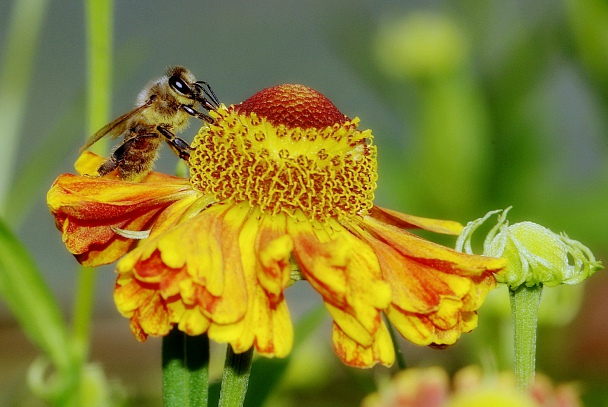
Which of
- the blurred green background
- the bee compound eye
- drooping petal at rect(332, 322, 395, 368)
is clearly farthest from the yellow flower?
the blurred green background

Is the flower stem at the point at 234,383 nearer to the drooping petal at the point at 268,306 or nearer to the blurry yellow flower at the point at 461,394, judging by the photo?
the drooping petal at the point at 268,306

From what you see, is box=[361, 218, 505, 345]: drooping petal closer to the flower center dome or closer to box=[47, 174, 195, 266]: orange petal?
the flower center dome

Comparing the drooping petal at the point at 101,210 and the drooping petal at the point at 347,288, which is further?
the drooping petal at the point at 101,210

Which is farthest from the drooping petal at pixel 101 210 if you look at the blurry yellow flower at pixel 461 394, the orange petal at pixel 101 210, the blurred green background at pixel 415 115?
Result: the blurred green background at pixel 415 115

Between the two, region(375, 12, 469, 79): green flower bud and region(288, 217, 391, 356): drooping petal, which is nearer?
region(288, 217, 391, 356): drooping petal

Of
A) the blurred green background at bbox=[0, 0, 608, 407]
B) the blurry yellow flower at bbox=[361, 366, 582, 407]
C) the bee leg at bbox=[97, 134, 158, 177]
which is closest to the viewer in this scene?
the blurry yellow flower at bbox=[361, 366, 582, 407]

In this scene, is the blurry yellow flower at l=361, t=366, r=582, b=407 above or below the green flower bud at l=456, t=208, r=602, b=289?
Answer: above

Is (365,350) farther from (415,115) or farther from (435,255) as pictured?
(415,115)
